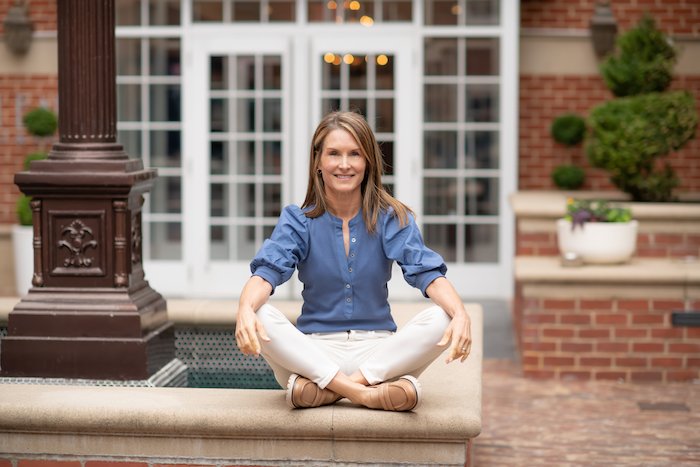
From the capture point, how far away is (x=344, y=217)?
15.1 ft

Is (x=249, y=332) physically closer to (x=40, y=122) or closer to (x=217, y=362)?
(x=217, y=362)

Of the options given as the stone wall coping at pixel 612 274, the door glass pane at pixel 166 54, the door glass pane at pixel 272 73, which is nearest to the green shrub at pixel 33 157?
the door glass pane at pixel 166 54

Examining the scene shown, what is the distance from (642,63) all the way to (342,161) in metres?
5.10

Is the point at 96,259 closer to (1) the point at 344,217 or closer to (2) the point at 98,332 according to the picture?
(2) the point at 98,332

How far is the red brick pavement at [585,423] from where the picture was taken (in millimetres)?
5750

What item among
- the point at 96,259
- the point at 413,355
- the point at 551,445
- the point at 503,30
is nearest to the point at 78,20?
the point at 96,259

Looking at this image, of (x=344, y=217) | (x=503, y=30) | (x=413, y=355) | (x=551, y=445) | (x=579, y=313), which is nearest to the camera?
(x=413, y=355)

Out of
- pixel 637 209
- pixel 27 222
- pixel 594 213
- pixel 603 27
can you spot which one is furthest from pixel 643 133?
pixel 27 222

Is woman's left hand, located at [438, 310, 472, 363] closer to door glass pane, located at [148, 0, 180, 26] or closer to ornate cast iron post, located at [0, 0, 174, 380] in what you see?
ornate cast iron post, located at [0, 0, 174, 380]

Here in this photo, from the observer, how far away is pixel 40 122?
1057 centimetres

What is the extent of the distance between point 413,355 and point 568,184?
6.37 meters

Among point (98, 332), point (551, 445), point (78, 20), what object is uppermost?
point (78, 20)

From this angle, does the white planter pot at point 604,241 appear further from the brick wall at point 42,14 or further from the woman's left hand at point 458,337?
the brick wall at point 42,14

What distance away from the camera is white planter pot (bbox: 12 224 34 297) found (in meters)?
10.1
